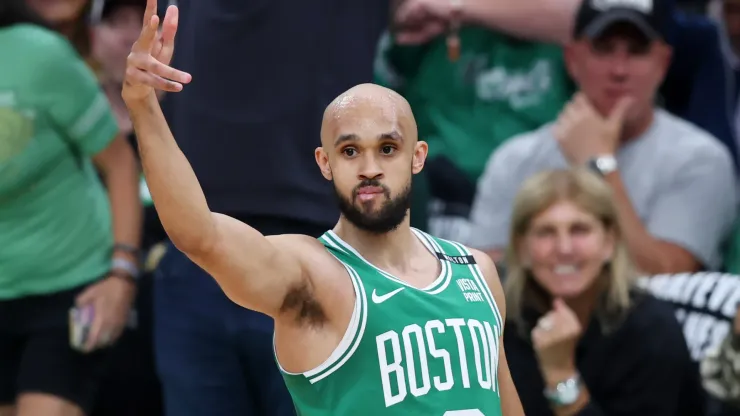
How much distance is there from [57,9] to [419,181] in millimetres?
1282

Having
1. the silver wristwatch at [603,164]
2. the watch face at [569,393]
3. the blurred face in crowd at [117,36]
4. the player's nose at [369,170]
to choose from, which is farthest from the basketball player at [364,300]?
the blurred face in crowd at [117,36]

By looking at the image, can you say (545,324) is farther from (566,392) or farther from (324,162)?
(324,162)

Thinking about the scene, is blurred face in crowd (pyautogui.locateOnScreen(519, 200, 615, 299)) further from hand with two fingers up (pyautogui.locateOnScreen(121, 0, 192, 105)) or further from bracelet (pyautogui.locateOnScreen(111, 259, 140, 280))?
hand with two fingers up (pyautogui.locateOnScreen(121, 0, 192, 105))

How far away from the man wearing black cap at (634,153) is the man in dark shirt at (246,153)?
161 centimetres

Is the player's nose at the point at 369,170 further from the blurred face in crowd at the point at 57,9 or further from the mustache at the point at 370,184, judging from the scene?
the blurred face in crowd at the point at 57,9

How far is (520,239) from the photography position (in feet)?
12.4

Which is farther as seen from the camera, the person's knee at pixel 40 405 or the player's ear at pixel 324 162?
the person's knee at pixel 40 405

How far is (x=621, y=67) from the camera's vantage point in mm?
4285

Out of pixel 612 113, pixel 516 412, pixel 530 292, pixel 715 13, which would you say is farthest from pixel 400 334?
pixel 715 13

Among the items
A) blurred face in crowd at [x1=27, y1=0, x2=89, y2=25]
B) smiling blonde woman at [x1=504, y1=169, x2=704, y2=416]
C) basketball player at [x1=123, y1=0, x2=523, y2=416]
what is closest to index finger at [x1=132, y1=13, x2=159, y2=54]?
basketball player at [x1=123, y1=0, x2=523, y2=416]

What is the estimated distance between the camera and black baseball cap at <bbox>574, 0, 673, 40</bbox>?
4301 millimetres

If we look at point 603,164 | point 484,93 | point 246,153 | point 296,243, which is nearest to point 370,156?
point 296,243

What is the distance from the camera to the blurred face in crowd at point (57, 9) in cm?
412

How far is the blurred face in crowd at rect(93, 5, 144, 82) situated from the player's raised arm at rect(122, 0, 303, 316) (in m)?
3.08
